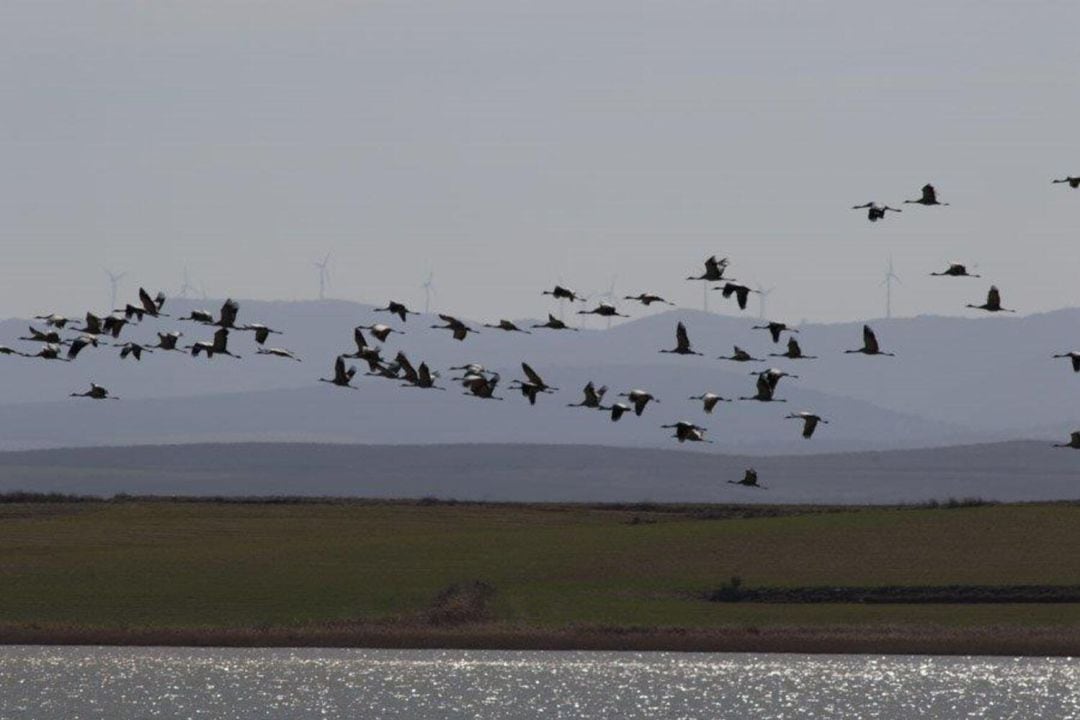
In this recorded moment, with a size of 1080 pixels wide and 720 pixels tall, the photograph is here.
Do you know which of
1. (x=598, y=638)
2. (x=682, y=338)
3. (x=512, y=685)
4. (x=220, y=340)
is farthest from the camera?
(x=598, y=638)

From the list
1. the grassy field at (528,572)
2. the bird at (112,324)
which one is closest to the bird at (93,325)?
the bird at (112,324)

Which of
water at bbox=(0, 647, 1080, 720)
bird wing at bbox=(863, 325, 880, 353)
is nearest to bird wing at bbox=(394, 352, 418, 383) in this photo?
bird wing at bbox=(863, 325, 880, 353)

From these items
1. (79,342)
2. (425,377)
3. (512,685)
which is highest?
(79,342)

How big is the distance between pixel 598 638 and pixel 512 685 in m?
3.15

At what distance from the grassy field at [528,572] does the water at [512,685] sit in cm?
164

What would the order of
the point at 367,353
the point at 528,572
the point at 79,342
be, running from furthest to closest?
the point at 528,572 → the point at 79,342 → the point at 367,353

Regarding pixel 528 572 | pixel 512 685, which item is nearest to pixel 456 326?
pixel 512 685

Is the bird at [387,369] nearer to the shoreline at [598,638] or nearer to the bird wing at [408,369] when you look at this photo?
the bird wing at [408,369]

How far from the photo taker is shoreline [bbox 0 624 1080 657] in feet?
239

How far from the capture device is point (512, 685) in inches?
2918

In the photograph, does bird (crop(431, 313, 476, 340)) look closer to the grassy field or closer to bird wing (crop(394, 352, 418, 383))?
bird wing (crop(394, 352, 418, 383))

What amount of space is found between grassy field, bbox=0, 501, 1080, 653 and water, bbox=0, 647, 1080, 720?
1640 mm

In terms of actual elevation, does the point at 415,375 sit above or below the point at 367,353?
below

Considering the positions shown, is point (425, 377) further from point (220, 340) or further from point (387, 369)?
point (220, 340)
